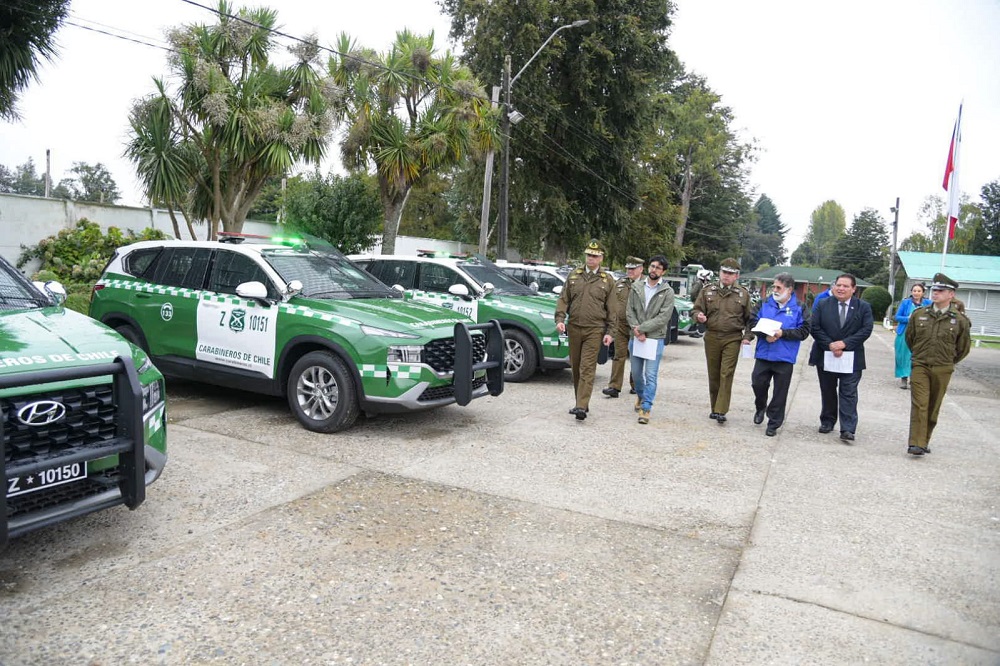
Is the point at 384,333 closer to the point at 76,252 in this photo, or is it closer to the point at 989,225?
the point at 76,252

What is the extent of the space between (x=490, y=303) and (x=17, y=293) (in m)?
6.08

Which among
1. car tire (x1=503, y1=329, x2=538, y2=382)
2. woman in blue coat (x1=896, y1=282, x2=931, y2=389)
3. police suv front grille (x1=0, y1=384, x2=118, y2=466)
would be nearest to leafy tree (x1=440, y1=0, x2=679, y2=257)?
woman in blue coat (x1=896, y1=282, x2=931, y2=389)

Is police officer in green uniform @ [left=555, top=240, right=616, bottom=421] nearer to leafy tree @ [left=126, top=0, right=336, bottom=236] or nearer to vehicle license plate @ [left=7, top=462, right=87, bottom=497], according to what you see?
vehicle license plate @ [left=7, top=462, right=87, bottom=497]

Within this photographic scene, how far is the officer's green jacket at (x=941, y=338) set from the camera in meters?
6.93

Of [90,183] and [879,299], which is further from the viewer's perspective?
[90,183]

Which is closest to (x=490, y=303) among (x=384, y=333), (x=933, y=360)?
(x=384, y=333)

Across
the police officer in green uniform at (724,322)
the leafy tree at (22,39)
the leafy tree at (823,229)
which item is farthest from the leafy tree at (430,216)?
the leafy tree at (823,229)

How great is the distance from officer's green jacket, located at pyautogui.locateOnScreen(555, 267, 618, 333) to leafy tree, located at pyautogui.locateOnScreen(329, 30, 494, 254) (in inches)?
383

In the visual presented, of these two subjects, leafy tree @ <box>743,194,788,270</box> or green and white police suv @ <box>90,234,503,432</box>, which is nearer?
green and white police suv @ <box>90,234,503,432</box>

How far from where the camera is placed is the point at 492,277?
35.4 ft

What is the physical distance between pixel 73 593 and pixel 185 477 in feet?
5.67

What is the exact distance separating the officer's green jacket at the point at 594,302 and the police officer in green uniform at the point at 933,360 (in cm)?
288

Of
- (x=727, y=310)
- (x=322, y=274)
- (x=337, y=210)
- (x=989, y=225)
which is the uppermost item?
(x=989, y=225)

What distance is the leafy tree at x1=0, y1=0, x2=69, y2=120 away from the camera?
1173cm
